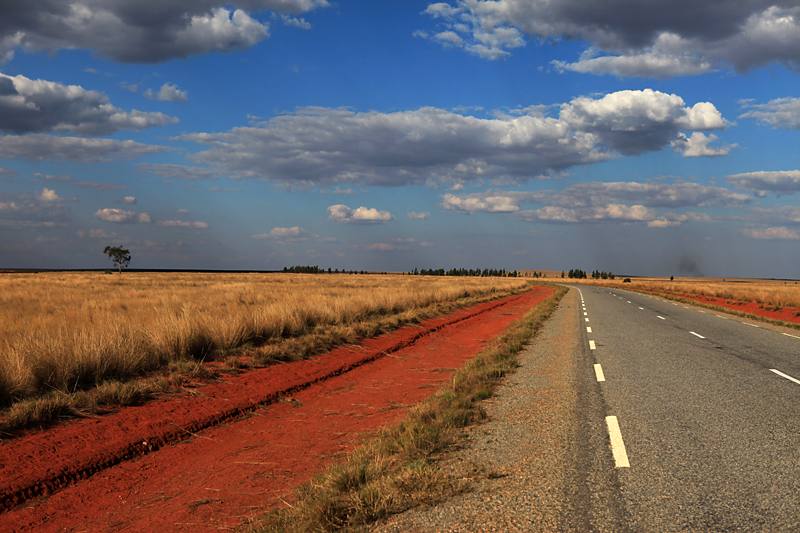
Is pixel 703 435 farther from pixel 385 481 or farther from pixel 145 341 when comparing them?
pixel 145 341

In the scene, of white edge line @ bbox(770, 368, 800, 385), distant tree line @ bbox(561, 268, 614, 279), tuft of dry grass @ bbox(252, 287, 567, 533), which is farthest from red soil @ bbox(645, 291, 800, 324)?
distant tree line @ bbox(561, 268, 614, 279)

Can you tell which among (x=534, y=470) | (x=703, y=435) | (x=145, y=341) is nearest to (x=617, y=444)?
(x=703, y=435)

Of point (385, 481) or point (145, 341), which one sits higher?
point (145, 341)

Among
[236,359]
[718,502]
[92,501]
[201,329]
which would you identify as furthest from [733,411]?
[201,329]

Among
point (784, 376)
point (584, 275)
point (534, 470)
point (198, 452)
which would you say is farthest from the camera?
point (584, 275)

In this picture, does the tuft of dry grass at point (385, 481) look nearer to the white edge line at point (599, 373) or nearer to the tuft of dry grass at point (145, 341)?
the white edge line at point (599, 373)

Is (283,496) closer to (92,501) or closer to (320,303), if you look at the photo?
(92,501)

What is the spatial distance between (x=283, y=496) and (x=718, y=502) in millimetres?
3881

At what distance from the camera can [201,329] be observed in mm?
11367

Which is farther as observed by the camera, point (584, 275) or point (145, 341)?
point (584, 275)

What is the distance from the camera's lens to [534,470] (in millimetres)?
4246

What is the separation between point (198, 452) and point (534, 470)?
14.1ft

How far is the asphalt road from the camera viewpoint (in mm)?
3453

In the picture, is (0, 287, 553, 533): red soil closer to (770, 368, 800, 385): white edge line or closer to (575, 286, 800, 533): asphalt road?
(575, 286, 800, 533): asphalt road
